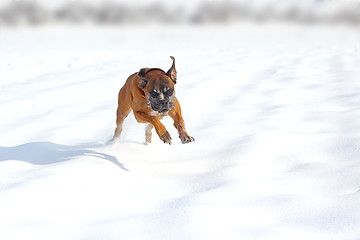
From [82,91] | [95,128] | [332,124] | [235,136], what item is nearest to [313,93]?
[332,124]

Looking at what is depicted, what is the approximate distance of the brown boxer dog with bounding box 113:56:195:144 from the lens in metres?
3.71

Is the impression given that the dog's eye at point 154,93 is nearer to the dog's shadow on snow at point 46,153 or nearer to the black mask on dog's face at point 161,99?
the black mask on dog's face at point 161,99

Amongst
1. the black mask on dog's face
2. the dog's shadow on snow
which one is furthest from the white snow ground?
the black mask on dog's face

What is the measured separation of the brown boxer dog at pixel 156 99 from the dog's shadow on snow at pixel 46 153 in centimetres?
43

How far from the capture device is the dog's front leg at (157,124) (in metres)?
3.77

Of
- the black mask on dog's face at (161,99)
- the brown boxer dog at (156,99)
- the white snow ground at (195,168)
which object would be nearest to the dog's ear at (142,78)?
the brown boxer dog at (156,99)

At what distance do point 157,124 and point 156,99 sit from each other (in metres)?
0.25

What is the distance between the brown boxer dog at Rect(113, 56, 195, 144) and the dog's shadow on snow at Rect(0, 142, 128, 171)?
0.43 m

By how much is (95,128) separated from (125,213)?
8.50ft

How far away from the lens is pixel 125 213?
2.74 meters

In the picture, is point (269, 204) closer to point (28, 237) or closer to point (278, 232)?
point (278, 232)

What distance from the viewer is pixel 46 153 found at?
405 cm

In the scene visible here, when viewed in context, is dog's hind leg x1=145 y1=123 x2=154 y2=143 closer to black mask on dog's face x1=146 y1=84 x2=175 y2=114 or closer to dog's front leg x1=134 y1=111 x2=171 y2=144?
dog's front leg x1=134 y1=111 x2=171 y2=144

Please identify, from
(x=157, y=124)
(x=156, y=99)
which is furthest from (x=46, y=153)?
(x=156, y=99)
